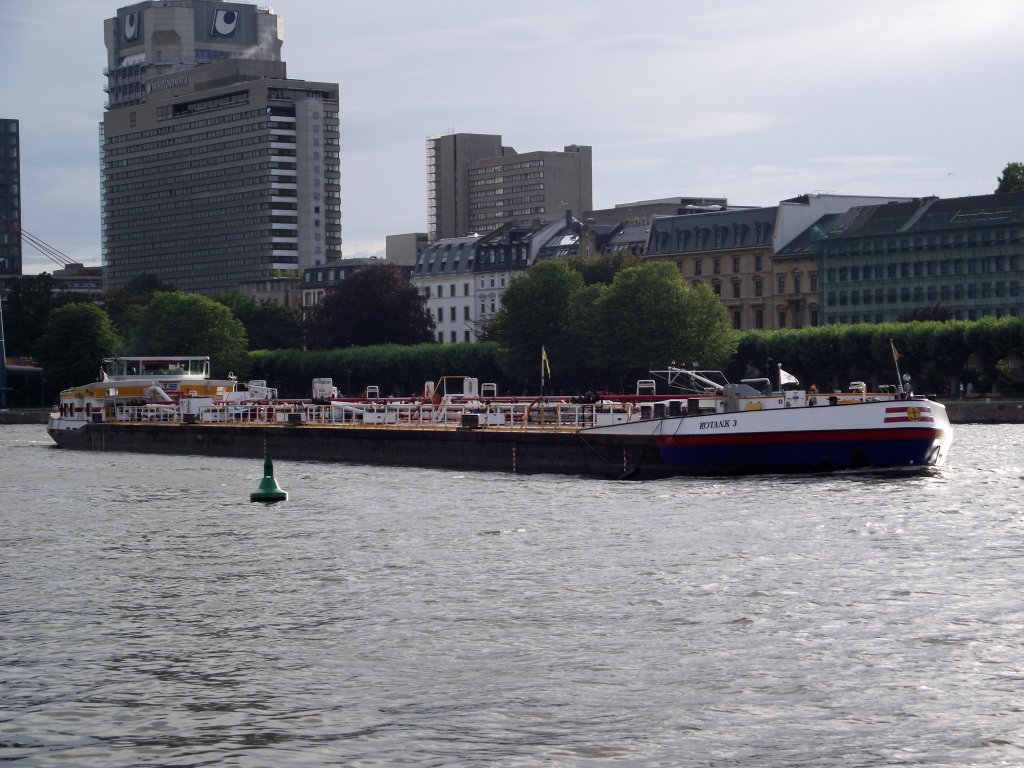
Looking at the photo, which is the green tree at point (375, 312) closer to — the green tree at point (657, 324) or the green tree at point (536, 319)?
the green tree at point (536, 319)

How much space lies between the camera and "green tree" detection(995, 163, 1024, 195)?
490 feet

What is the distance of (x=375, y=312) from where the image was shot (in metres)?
181

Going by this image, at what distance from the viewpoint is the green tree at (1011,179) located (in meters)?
149

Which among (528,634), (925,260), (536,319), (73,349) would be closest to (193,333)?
(73,349)

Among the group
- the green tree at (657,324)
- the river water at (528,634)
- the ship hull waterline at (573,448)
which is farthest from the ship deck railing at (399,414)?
the green tree at (657,324)

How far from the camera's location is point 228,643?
26000 millimetres

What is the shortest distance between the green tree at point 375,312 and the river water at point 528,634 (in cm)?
13391

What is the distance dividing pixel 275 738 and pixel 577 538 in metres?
19.1

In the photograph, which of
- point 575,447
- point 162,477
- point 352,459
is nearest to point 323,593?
point 575,447

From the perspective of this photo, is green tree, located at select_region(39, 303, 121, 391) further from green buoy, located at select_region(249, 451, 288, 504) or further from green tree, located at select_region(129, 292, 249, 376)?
green buoy, located at select_region(249, 451, 288, 504)

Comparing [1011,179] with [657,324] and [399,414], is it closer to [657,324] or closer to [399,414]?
[657,324]

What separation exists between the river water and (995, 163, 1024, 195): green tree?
108354mm

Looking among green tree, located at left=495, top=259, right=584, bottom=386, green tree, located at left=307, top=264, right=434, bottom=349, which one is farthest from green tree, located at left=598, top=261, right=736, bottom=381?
green tree, located at left=307, top=264, right=434, bottom=349

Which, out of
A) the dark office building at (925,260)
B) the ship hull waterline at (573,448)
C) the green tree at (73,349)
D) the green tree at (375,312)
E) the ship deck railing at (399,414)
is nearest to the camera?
the ship hull waterline at (573,448)
